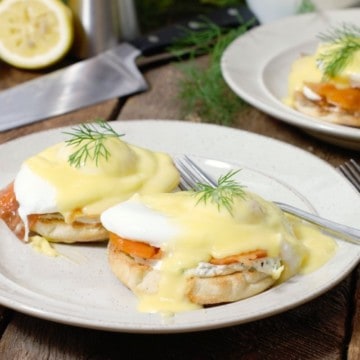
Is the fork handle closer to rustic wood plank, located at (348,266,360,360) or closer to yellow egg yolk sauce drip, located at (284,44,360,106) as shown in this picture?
rustic wood plank, located at (348,266,360,360)

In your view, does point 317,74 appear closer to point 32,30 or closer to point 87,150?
point 87,150

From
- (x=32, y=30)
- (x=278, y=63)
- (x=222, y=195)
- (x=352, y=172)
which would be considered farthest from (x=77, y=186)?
(x=32, y=30)

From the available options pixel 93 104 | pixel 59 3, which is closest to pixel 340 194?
pixel 93 104

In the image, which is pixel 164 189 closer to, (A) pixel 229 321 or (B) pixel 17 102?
(A) pixel 229 321

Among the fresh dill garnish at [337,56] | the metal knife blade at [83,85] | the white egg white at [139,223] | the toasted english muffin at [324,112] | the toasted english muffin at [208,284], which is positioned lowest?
the metal knife blade at [83,85]

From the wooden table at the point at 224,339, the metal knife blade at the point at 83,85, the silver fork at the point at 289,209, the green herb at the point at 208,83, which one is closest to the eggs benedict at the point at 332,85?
the green herb at the point at 208,83

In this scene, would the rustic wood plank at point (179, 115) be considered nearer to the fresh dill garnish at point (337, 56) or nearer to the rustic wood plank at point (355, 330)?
the fresh dill garnish at point (337, 56)

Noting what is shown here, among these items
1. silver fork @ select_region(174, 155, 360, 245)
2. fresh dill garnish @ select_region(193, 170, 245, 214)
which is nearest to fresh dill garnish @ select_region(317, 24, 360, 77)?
silver fork @ select_region(174, 155, 360, 245)
